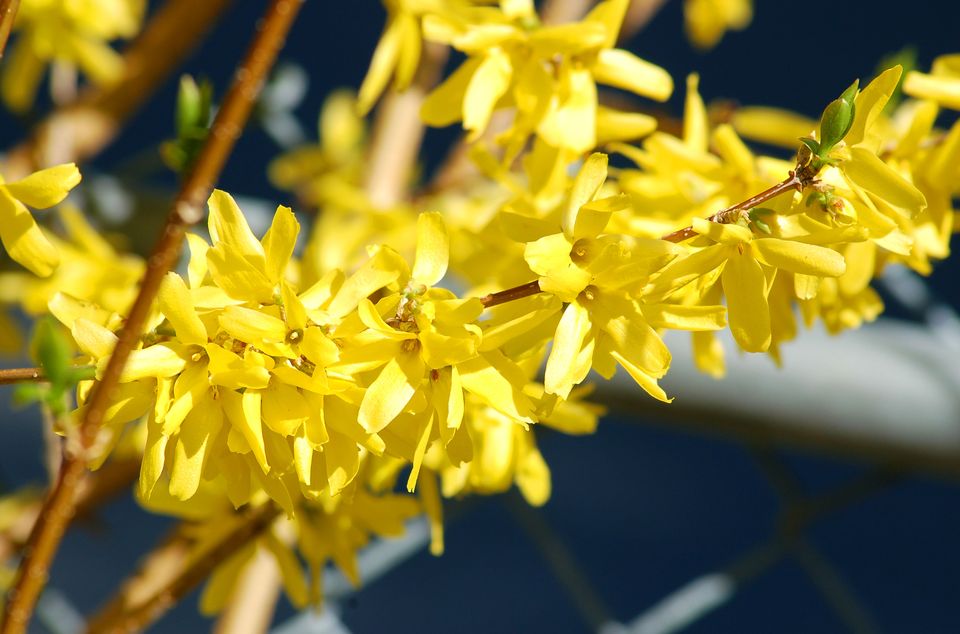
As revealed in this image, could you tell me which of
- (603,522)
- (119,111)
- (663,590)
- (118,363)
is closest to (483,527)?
(603,522)

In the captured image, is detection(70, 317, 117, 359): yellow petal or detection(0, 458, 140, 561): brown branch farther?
detection(0, 458, 140, 561): brown branch

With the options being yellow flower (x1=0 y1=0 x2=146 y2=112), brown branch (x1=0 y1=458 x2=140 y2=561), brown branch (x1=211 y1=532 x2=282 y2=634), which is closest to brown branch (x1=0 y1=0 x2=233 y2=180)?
yellow flower (x1=0 y1=0 x2=146 y2=112)

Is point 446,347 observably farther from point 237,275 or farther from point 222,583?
point 222,583

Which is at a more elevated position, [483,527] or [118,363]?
[118,363]

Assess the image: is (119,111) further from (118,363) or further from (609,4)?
(118,363)

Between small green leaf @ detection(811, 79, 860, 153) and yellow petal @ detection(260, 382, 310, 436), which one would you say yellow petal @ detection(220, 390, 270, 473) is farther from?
small green leaf @ detection(811, 79, 860, 153)

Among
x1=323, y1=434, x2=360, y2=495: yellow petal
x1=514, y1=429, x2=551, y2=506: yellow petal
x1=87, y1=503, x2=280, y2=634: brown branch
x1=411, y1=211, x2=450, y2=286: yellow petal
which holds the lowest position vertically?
x1=87, y1=503, x2=280, y2=634: brown branch

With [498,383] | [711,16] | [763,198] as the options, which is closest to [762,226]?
[763,198]
